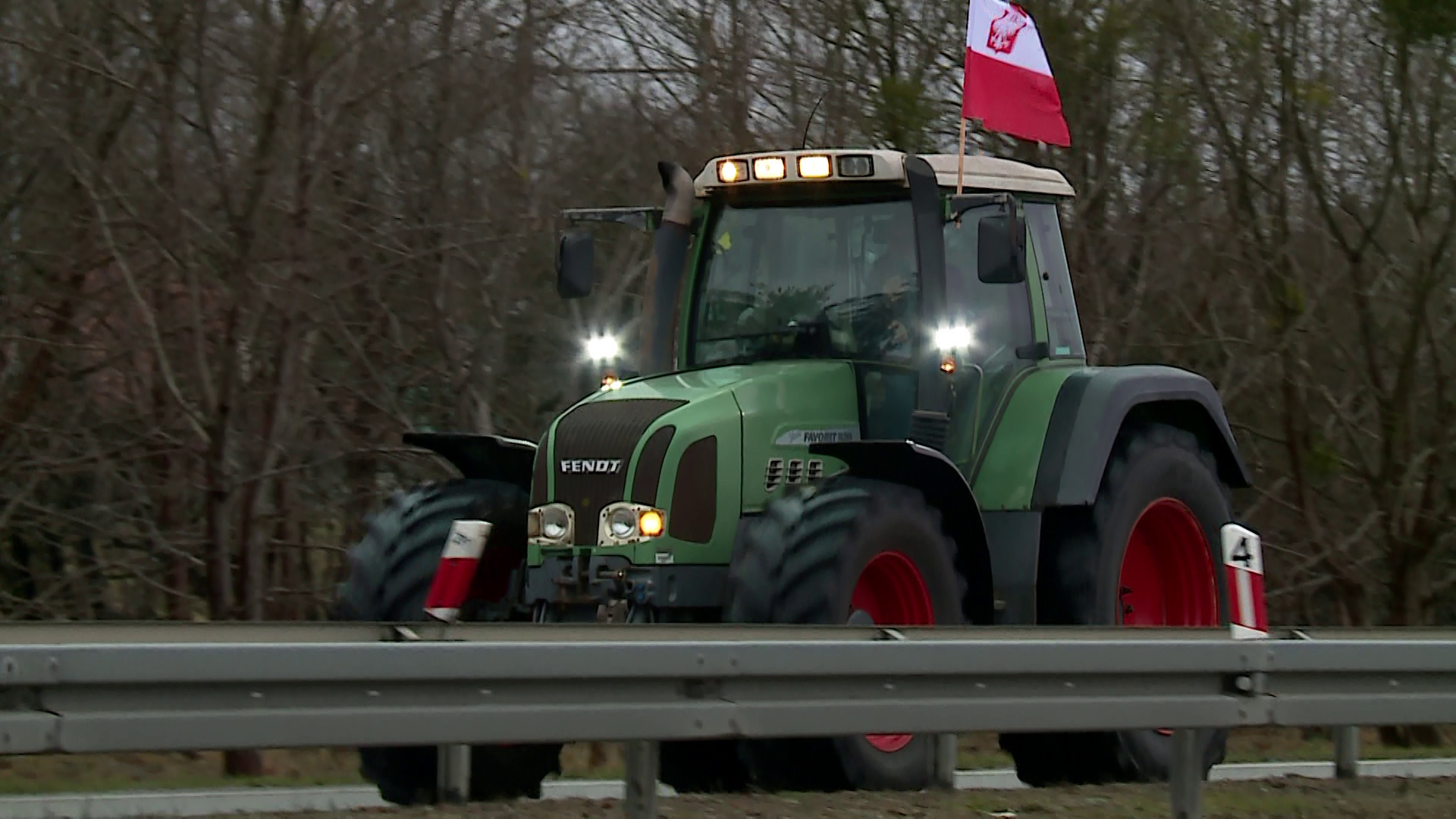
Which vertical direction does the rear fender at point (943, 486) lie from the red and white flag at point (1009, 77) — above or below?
below

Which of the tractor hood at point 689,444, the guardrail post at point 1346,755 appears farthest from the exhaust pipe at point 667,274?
the guardrail post at point 1346,755

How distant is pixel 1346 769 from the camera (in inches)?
357

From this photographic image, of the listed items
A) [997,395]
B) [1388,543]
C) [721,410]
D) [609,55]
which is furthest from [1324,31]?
[721,410]

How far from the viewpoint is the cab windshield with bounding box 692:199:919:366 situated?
9148 millimetres

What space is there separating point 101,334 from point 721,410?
6495 millimetres

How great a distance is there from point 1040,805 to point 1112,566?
2147 mm

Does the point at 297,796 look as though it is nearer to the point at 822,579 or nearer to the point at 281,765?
the point at 822,579

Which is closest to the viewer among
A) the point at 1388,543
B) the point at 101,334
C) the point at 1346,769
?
the point at 1346,769

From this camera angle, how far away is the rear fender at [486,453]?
9.32 metres

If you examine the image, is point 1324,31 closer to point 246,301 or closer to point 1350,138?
point 1350,138

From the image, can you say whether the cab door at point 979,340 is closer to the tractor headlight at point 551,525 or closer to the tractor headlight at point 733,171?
the tractor headlight at point 733,171

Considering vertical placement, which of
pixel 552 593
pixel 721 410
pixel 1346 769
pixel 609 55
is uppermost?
pixel 609 55

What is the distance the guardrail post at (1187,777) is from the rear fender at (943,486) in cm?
181

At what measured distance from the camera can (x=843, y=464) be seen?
9.10m
